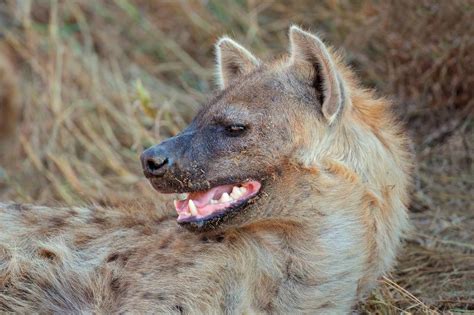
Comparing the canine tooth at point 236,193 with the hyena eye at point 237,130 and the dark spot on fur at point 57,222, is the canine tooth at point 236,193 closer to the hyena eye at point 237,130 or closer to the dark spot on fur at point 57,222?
the hyena eye at point 237,130

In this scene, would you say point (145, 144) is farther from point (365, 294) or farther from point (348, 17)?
point (365, 294)

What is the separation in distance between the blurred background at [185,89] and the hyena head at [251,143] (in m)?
0.47

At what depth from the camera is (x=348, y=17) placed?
16.6 feet

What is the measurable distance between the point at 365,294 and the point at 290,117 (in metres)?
0.70

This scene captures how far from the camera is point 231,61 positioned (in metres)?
3.35

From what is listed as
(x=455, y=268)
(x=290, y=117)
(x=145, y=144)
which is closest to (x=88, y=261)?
(x=290, y=117)

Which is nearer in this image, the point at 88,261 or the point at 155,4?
the point at 88,261

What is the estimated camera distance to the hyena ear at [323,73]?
2881 millimetres

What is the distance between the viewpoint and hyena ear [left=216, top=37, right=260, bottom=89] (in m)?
3.30

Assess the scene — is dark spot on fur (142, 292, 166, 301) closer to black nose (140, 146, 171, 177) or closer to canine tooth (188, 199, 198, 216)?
canine tooth (188, 199, 198, 216)

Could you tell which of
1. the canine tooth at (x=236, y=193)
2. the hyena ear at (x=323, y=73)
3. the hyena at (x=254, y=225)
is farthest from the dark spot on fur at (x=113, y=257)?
the hyena ear at (x=323, y=73)

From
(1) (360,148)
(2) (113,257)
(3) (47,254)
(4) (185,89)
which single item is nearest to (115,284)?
(2) (113,257)

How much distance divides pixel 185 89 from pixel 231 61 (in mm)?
2097

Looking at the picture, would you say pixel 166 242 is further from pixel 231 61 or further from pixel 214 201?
pixel 231 61
